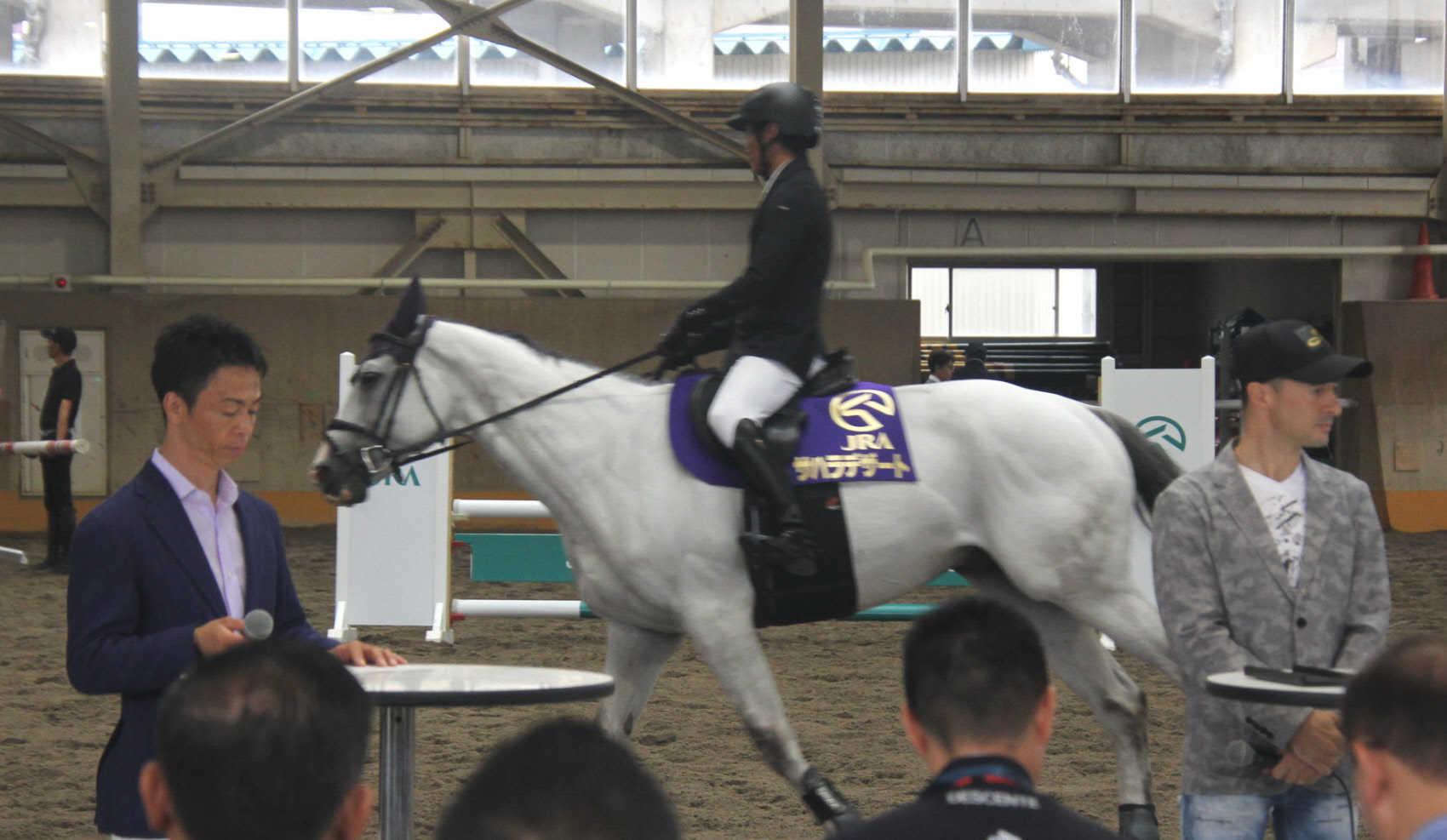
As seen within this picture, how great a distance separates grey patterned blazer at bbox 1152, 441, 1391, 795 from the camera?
2650 millimetres

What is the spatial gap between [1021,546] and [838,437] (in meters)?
0.58

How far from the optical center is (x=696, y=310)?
14.4ft

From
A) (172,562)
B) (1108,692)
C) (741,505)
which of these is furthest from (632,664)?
(172,562)

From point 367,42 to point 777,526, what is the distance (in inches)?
431

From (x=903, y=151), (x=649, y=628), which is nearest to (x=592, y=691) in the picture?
(x=649, y=628)

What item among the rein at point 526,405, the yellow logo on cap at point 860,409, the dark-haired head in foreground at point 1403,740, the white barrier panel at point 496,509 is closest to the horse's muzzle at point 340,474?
the rein at point 526,405

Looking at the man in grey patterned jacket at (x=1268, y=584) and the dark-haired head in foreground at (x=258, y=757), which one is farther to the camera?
the man in grey patterned jacket at (x=1268, y=584)

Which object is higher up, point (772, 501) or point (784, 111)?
point (784, 111)

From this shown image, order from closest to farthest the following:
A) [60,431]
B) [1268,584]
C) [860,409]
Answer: [1268,584] < [860,409] < [60,431]

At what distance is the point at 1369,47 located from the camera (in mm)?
14828

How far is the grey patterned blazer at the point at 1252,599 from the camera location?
265cm

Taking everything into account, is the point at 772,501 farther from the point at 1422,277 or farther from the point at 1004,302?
the point at 1004,302

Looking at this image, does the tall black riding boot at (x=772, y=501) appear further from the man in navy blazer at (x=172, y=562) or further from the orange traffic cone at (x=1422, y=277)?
the orange traffic cone at (x=1422, y=277)

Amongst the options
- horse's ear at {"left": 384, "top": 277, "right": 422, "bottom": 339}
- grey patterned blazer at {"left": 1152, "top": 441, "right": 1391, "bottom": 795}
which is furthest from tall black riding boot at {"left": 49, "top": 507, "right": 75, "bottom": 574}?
grey patterned blazer at {"left": 1152, "top": 441, "right": 1391, "bottom": 795}
